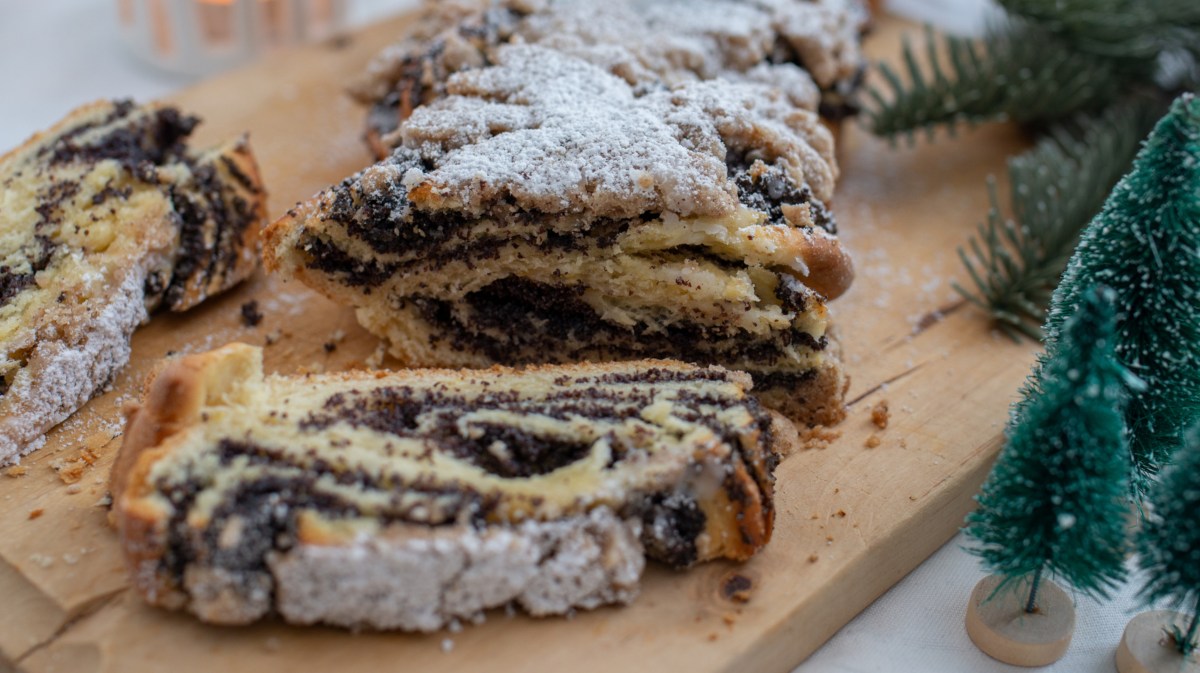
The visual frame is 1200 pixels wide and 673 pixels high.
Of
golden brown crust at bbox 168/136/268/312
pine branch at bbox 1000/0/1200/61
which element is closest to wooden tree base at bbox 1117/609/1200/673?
pine branch at bbox 1000/0/1200/61

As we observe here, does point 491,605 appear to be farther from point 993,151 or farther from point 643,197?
point 993,151

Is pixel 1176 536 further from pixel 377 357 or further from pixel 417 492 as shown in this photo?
pixel 377 357

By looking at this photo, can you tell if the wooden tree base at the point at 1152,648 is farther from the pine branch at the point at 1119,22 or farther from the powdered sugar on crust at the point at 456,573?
the pine branch at the point at 1119,22

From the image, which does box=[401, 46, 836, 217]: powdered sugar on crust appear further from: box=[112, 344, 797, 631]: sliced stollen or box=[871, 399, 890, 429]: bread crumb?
box=[871, 399, 890, 429]: bread crumb

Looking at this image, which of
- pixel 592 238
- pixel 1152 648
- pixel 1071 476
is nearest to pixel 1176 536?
pixel 1071 476

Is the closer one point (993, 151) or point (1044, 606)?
point (1044, 606)

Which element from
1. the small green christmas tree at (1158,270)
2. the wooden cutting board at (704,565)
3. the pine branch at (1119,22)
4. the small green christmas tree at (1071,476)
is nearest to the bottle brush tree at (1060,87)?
the pine branch at (1119,22)

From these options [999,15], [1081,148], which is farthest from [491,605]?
[999,15]
